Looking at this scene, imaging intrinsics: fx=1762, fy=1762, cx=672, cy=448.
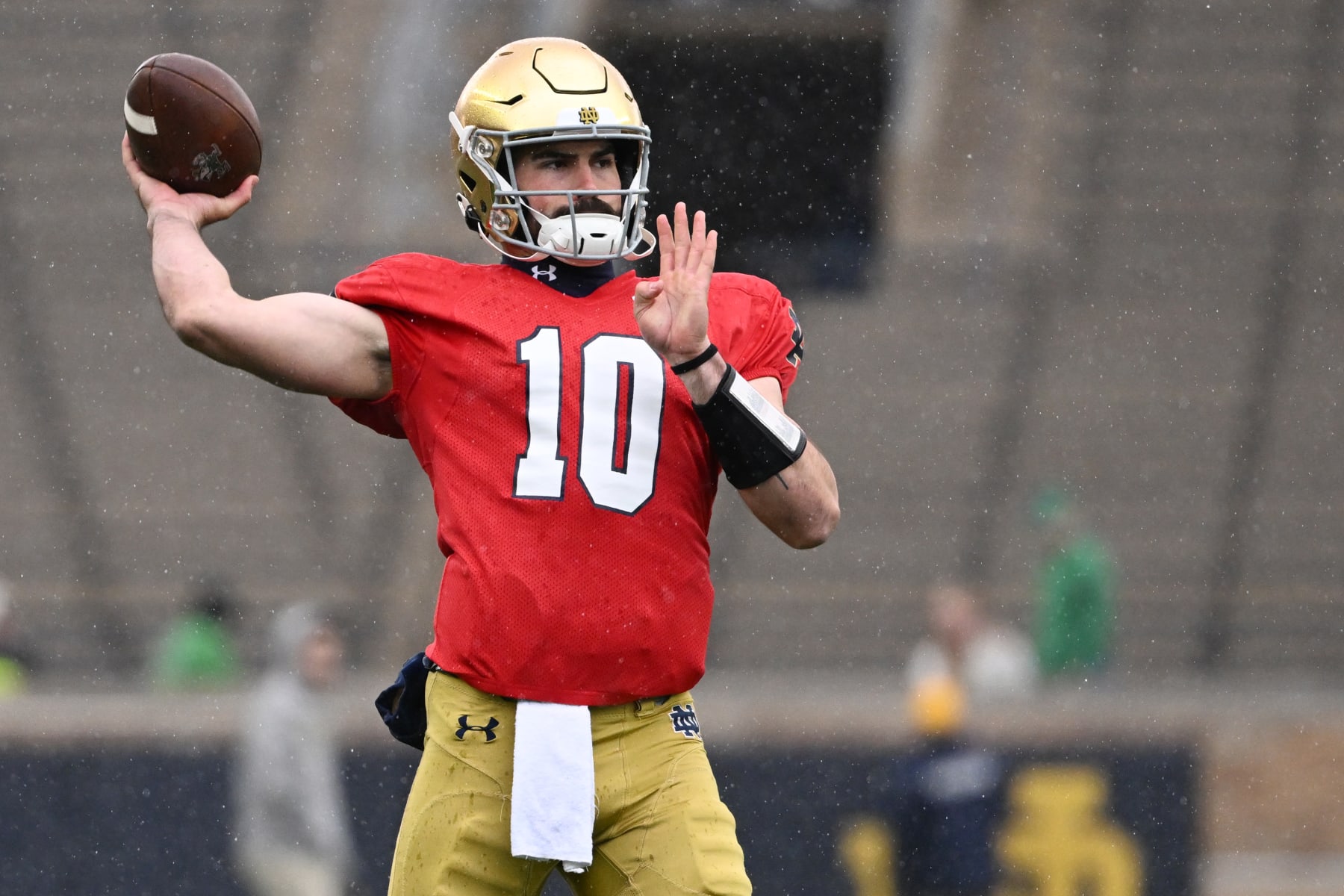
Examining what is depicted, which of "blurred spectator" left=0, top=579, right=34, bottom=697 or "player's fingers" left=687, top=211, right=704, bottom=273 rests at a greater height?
"player's fingers" left=687, top=211, right=704, bottom=273

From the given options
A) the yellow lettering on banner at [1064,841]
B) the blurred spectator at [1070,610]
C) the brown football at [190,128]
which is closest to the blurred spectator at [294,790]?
the yellow lettering on banner at [1064,841]

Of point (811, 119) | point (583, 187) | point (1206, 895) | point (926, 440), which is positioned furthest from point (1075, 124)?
point (583, 187)

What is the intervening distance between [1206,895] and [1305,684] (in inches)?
87.3

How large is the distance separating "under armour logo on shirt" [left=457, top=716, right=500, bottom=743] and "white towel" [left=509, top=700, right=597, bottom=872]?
0.05 m

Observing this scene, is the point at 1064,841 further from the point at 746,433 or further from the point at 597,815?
the point at 746,433

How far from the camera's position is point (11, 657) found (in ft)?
27.1

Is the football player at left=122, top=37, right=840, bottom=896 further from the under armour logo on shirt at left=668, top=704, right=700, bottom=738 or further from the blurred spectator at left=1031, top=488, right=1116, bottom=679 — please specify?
the blurred spectator at left=1031, top=488, right=1116, bottom=679

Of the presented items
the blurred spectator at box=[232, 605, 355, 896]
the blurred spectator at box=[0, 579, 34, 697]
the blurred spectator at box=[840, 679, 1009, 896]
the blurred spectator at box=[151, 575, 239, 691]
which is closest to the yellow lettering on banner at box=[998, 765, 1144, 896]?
the blurred spectator at box=[840, 679, 1009, 896]

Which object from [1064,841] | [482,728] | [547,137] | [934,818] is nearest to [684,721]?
[482,728]

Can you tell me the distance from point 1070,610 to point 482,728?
20.7 feet

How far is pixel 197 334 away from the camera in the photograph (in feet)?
8.26

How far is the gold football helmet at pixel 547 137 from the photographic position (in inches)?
108

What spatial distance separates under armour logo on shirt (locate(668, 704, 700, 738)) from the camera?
2.74 m

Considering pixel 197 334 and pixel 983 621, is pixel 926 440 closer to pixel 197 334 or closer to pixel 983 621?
pixel 983 621
